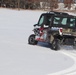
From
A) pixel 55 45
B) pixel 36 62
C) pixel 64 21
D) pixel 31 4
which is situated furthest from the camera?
pixel 31 4

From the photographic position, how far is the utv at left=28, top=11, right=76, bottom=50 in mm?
15180

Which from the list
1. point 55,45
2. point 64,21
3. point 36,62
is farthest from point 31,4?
point 36,62

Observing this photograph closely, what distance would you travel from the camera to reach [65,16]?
1584 cm

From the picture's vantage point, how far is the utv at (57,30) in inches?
598

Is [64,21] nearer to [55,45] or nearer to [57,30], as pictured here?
[57,30]

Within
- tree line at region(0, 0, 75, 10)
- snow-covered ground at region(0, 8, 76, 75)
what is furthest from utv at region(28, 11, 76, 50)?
tree line at region(0, 0, 75, 10)

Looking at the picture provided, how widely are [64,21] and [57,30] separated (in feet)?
2.56

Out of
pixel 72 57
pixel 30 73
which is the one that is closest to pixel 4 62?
pixel 30 73

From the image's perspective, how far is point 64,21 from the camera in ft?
51.8

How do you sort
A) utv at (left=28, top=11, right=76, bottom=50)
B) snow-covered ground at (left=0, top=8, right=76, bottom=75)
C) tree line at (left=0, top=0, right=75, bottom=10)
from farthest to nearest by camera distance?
tree line at (left=0, top=0, right=75, bottom=10) < utv at (left=28, top=11, right=76, bottom=50) < snow-covered ground at (left=0, top=8, right=76, bottom=75)

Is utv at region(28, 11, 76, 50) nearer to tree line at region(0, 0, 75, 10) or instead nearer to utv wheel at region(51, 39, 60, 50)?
utv wheel at region(51, 39, 60, 50)

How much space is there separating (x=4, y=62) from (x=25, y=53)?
219 cm

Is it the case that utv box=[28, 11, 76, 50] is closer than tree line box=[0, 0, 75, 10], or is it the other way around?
utv box=[28, 11, 76, 50]

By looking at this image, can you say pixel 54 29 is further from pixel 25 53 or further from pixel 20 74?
pixel 20 74
